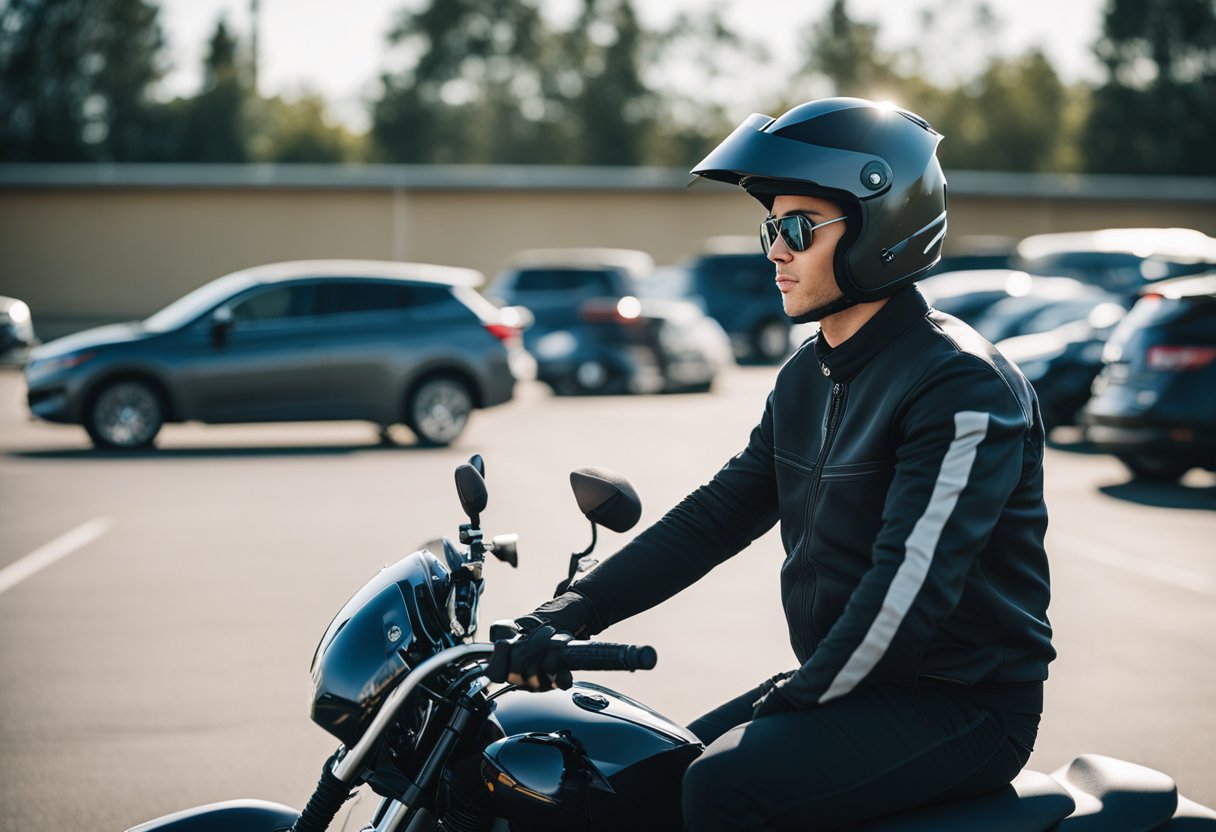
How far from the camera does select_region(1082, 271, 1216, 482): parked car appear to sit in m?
10.6

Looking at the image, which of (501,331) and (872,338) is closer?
(872,338)

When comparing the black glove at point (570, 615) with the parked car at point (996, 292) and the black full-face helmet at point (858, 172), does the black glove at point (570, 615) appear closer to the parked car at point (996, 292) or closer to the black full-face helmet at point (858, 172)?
the black full-face helmet at point (858, 172)

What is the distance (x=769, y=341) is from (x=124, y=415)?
16430 mm

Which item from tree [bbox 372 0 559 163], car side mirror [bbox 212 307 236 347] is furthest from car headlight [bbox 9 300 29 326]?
tree [bbox 372 0 559 163]

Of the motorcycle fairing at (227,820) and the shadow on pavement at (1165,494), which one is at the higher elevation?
the motorcycle fairing at (227,820)

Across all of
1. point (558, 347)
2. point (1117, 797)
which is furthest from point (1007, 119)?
point (1117, 797)

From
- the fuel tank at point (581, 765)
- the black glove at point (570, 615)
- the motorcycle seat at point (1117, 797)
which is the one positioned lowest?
the motorcycle seat at point (1117, 797)

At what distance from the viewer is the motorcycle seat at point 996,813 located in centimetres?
214

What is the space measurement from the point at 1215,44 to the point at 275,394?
69308 millimetres

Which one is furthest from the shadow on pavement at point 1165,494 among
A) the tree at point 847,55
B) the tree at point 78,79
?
the tree at point 847,55

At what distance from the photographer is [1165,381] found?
10742mm

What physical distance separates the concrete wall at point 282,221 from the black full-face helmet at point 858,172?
34253 mm

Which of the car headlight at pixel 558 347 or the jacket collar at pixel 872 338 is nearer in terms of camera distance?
the jacket collar at pixel 872 338

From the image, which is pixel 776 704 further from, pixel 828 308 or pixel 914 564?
pixel 828 308
